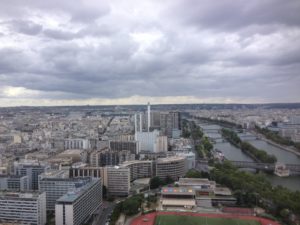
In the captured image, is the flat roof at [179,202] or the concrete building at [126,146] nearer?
the flat roof at [179,202]

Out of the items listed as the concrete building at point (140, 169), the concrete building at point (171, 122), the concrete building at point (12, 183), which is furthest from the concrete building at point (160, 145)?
the concrete building at point (12, 183)

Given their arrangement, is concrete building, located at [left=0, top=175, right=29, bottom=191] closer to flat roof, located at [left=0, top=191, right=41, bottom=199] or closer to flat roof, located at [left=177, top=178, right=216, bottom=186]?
flat roof, located at [left=0, top=191, right=41, bottom=199]

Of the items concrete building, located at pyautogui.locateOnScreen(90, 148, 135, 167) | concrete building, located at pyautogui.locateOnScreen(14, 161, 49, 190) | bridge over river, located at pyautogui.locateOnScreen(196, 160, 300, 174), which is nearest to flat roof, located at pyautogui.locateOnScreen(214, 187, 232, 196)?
concrete building, located at pyautogui.locateOnScreen(90, 148, 135, 167)

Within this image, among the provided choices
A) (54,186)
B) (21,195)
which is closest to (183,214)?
(54,186)

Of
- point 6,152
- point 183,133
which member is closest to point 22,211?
point 6,152

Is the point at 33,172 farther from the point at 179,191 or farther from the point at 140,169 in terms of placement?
the point at 179,191

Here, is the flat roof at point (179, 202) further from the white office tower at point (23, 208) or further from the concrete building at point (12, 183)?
→ the concrete building at point (12, 183)

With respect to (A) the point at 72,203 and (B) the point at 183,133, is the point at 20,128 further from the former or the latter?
(A) the point at 72,203
